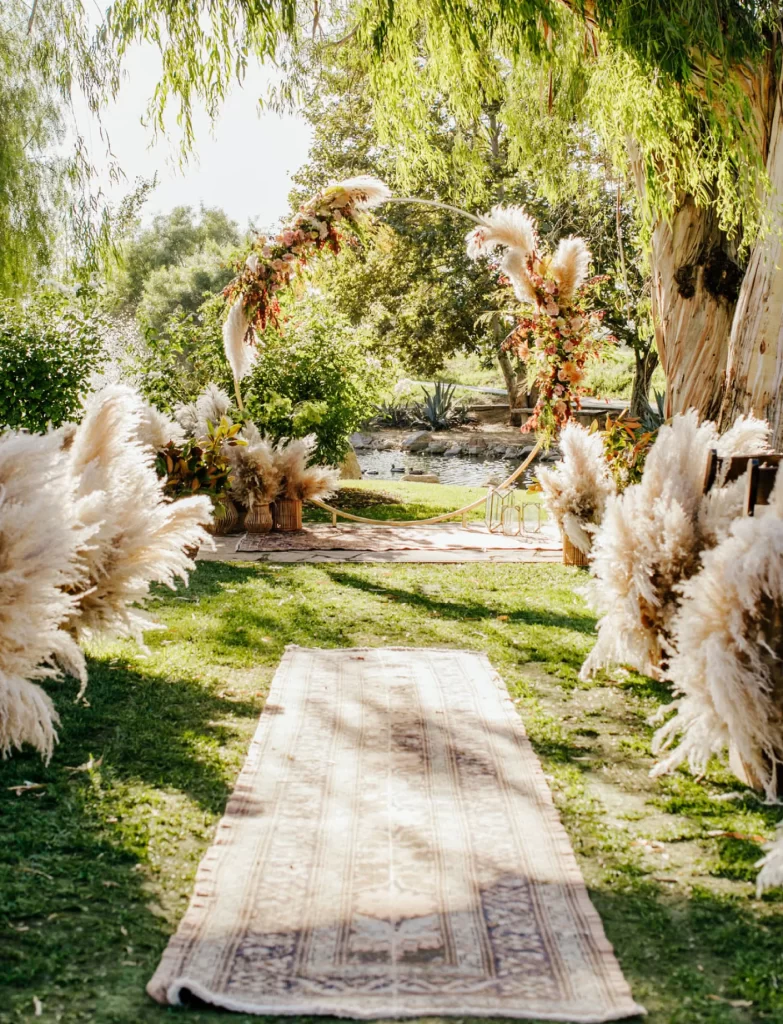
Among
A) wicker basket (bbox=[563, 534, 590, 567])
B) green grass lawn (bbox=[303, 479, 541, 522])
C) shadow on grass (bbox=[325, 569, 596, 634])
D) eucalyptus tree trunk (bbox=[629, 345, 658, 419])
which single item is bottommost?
green grass lawn (bbox=[303, 479, 541, 522])

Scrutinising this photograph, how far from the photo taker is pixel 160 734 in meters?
3.91

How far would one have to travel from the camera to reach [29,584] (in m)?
3.28

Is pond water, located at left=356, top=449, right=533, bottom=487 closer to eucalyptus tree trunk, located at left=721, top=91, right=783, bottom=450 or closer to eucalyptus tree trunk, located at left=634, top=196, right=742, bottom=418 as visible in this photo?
eucalyptus tree trunk, located at left=634, top=196, right=742, bottom=418

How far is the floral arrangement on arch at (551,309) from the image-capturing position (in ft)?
27.6

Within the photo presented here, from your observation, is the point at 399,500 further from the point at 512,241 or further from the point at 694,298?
the point at 694,298

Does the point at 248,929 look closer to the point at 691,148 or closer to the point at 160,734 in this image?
the point at 160,734

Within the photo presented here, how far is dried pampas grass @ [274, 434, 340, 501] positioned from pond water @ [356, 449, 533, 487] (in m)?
7.69

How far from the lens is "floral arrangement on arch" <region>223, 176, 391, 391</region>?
8.75 metres

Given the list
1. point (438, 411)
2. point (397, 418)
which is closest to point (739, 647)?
point (438, 411)

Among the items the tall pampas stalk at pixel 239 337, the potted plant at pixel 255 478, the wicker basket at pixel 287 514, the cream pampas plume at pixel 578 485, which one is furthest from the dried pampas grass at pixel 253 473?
the cream pampas plume at pixel 578 485

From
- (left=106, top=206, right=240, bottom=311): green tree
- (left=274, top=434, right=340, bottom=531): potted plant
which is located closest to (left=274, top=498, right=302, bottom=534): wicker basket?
(left=274, top=434, right=340, bottom=531): potted plant

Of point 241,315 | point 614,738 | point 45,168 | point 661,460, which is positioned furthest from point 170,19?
point 45,168

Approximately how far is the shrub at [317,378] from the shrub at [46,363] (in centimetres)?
172

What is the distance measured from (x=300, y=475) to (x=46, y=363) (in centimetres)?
261
